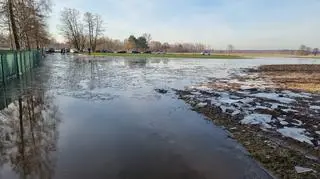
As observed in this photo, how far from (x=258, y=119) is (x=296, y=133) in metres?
1.46

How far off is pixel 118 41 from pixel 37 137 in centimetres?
13075

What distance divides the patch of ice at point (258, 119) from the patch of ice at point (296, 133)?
50 cm

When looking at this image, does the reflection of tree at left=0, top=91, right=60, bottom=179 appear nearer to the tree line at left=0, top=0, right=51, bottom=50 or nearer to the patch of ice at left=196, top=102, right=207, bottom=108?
the patch of ice at left=196, top=102, right=207, bottom=108

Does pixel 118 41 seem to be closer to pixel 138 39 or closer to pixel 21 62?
pixel 138 39

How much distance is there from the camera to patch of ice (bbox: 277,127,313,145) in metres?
6.88

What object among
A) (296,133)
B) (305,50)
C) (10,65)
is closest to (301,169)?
(296,133)

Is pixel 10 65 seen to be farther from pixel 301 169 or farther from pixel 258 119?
pixel 301 169

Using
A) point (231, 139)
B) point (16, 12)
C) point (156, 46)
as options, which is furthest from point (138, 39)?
point (231, 139)

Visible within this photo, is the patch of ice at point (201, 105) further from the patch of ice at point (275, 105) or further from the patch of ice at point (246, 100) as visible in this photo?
the patch of ice at point (275, 105)

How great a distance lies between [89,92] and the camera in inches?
534

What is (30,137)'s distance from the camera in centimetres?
649

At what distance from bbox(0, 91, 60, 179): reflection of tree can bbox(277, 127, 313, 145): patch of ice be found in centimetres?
547

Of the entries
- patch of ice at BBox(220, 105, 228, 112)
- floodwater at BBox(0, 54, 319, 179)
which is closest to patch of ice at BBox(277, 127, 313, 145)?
floodwater at BBox(0, 54, 319, 179)

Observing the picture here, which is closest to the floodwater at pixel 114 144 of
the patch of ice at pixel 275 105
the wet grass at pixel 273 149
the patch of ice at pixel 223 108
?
the wet grass at pixel 273 149
